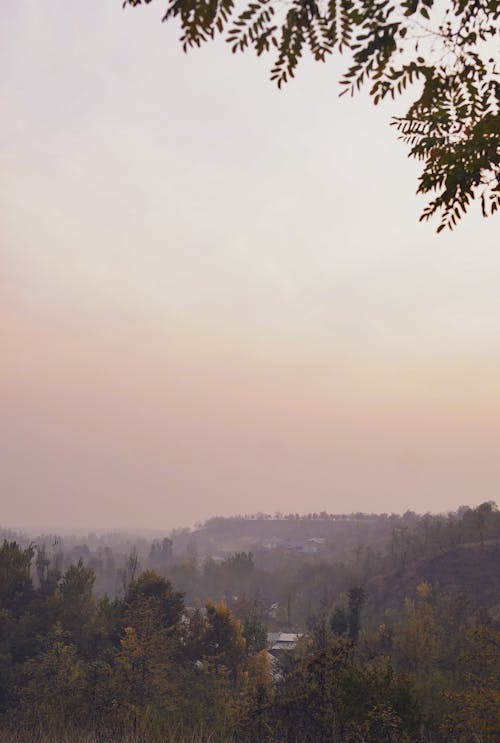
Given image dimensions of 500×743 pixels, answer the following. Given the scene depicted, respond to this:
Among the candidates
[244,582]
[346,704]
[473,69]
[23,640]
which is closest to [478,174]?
[473,69]

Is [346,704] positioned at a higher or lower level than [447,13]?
lower

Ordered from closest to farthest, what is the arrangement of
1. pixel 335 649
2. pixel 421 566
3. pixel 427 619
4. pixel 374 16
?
pixel 374 16, pixel 335 649, pixel 427 619, pixel 421 566

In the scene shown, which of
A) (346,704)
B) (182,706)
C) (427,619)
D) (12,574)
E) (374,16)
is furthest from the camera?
(427,619)

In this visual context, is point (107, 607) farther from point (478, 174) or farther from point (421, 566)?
point (421, 566)

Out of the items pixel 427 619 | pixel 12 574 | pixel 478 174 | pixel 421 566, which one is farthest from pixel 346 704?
pixel 421 566

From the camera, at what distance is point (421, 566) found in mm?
85125

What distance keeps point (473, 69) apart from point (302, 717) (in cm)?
1588

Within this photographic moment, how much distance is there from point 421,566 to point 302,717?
73.7 m

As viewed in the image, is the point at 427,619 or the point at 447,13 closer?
the point at 447,13

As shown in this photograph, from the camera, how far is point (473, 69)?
514cm

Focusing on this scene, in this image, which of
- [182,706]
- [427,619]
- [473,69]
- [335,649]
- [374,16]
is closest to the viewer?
[374,16]

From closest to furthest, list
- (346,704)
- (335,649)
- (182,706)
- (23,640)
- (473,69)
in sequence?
(473,69), (346,704), (335,649), (182,706), (23,640)

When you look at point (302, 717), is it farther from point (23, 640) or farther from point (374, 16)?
point (23, 640)

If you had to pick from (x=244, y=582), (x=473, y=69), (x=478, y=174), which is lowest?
(x=244, y=582)
